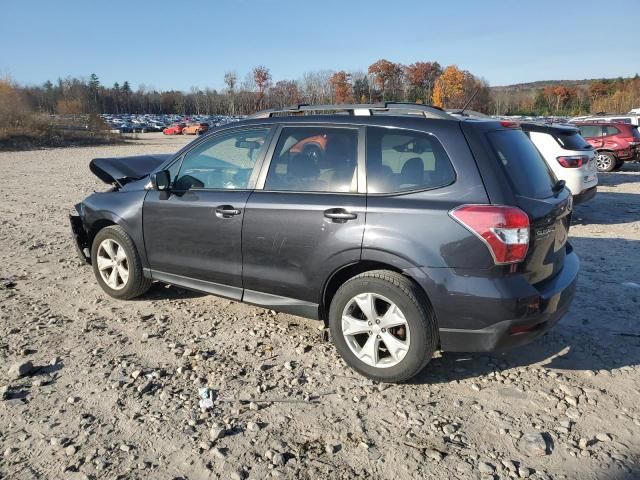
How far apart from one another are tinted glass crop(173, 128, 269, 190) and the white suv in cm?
620

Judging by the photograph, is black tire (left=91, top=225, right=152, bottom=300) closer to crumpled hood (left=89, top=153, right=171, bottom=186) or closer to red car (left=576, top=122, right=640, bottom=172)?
crumpled hood (left=89, top=153, right=171, bottom=186)

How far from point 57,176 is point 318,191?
1533 centimetres

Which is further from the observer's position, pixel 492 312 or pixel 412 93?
pixel 412 93

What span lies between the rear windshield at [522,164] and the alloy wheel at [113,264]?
3.53 m

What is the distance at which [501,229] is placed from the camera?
310 centimetres

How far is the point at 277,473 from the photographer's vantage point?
270 centimetres

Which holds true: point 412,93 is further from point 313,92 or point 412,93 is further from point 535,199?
point 535,199

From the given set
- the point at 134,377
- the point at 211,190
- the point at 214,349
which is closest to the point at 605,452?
the point at 214,349

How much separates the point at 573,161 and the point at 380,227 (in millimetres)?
7056

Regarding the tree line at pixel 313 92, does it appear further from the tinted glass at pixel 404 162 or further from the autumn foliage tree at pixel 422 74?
the tinted glass at pixel 404 162

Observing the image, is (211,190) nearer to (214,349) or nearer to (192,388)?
(214,349)

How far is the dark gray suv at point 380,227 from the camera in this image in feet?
10.5

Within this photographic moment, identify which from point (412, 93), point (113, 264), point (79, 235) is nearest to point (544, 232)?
point (113, 264)

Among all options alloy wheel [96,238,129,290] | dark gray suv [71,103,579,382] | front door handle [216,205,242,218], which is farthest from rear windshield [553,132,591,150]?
alloy wheel [96,238,129,290]
